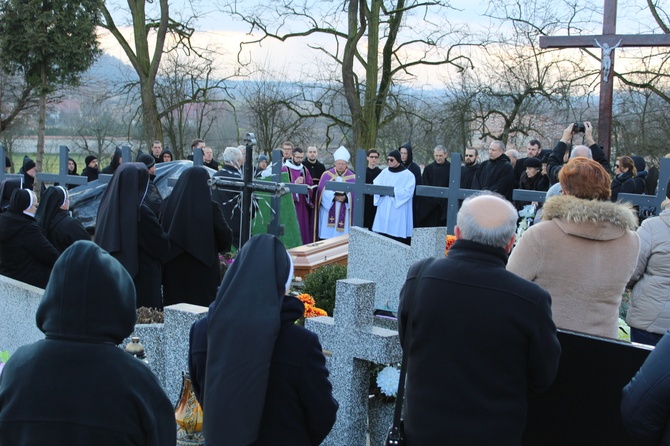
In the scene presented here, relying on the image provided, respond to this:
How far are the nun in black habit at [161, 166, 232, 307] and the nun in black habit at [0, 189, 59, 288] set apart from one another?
110cm

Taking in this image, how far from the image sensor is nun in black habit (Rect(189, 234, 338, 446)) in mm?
2795

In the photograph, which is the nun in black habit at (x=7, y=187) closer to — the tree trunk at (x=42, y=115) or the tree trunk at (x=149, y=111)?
the tree trunk at (x=42, y=115)

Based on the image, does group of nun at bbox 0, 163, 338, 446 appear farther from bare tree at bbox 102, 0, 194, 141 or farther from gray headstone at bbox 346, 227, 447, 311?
bare tree at bbox 102, 0, 194, 141

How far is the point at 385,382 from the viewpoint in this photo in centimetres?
466

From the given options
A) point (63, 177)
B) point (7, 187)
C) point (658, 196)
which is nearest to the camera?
point (7, 187)

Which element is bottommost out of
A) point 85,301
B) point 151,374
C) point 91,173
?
point 151,374

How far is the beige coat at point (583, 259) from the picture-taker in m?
3.81

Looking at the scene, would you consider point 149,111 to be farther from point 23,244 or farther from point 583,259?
point 583,259

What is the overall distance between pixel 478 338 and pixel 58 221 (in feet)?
17.2

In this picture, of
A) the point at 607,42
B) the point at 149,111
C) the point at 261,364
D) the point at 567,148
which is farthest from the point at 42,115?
the point at 261,364

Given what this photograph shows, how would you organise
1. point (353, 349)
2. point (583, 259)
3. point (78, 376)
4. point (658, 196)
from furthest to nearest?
1. point (658, 196)
2. point (353, 349)
3. point (583, 259)
4. point (78, 376)

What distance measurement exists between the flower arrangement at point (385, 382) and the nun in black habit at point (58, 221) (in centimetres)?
352

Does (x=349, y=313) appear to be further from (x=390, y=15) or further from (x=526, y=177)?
(x=390, y=15)

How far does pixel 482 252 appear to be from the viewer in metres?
3.07
